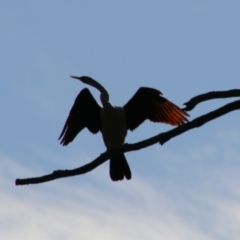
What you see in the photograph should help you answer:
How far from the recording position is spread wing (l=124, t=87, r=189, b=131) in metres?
7.40

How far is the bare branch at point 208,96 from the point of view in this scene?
11.1ft

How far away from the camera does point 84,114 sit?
25.4ft

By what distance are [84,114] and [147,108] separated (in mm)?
746

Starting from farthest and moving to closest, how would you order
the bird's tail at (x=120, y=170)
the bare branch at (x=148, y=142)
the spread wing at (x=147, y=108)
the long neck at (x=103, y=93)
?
the spread wing at (x=147, y=108) < the long neck at (x=103, y=93) < the bird's tail at (x=120, y=170) < the bare branch at (x=148, y=142)

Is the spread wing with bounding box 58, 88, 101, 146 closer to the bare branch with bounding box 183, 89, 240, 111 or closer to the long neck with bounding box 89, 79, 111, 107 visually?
the long neck with bounding box 89, 79, 111, 107

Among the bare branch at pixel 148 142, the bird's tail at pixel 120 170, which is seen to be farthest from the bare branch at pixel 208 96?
the bird's tail at pixel 120 170

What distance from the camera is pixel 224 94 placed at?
11.2ft

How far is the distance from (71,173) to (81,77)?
403 centimetres

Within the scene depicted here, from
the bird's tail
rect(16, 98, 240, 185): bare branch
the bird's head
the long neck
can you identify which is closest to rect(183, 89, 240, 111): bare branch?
rect(16, 98, 240, 185): bare branch

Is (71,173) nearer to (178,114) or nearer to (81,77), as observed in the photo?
(178,114)

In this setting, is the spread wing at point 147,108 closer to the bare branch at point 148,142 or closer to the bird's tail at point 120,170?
Answer: the bird's tail at point 120,170

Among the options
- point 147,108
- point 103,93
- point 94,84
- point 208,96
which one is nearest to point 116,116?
point 103,93

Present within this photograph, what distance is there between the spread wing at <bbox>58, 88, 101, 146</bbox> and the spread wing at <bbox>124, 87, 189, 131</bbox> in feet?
1.24

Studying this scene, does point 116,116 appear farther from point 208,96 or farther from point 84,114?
point 208,96
